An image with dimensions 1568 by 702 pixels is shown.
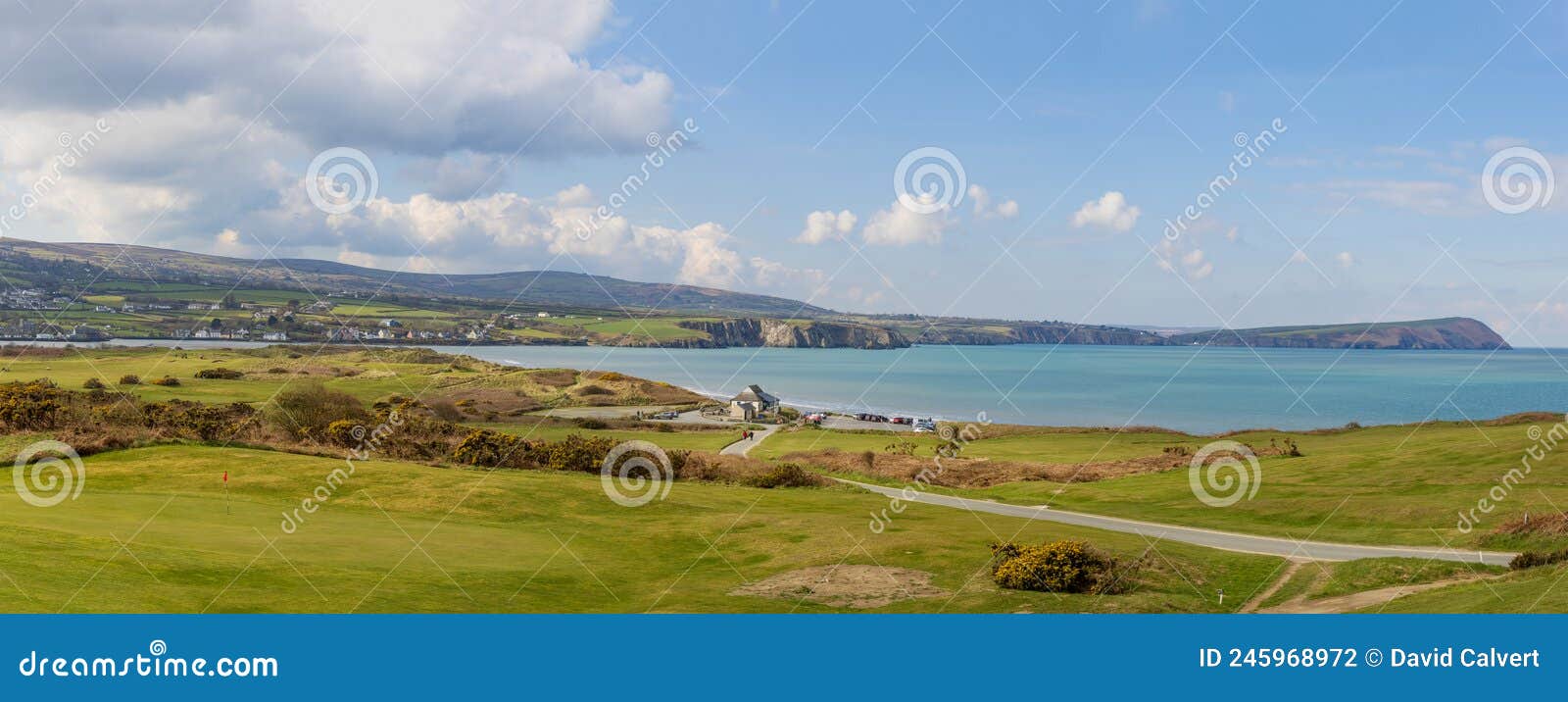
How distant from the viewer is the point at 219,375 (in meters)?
83.8

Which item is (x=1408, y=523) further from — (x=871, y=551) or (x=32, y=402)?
(x=32, y=402)

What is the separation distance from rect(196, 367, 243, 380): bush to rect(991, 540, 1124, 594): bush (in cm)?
8364

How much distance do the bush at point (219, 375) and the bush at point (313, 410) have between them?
31.2m

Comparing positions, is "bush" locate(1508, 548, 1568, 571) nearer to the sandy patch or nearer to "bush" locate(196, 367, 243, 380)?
the sandy patch

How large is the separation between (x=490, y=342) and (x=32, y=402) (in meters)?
159

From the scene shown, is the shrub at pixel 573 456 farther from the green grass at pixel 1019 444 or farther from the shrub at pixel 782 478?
the green grass at pixel 1019 444

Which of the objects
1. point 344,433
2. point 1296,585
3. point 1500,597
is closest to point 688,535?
point 1296,585

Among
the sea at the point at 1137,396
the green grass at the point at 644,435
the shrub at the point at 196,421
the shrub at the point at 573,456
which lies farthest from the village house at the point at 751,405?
the shrub at the point at 196,421

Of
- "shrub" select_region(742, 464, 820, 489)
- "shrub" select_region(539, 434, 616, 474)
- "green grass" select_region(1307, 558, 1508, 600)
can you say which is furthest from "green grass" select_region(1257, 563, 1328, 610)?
"shrub" select_region(539, 434, 616, 474)

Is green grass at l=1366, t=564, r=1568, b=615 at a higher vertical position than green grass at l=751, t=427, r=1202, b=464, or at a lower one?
lower

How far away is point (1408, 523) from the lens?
1195 inches

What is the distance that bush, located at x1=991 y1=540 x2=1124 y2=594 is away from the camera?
2081cm

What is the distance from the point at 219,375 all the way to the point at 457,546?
245ft

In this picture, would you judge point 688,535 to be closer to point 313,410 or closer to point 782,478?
point 782,478
